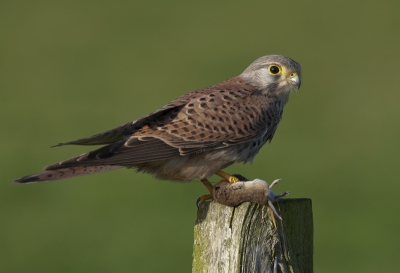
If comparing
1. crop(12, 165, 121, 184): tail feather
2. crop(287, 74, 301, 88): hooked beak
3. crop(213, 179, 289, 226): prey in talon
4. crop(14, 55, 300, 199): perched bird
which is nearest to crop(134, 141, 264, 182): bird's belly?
crop(14, 55, 300, 199): perched bird

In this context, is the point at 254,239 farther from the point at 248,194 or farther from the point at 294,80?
the point at 294,80

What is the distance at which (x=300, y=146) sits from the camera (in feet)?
41.3

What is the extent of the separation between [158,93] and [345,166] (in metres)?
4.06

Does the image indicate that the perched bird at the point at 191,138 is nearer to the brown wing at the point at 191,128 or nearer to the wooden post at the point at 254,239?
the brown wing at the point at 191,128

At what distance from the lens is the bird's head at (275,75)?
658cm

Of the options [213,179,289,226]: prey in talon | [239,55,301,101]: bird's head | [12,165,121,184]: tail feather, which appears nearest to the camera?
[213,179,289,226]: prey in talon

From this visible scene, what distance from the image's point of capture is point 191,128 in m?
5.74

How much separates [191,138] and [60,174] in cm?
102

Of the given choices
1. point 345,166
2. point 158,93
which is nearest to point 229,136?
point 345,166

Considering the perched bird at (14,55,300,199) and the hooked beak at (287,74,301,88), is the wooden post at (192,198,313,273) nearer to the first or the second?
the perched bird at (14,55,300,199)

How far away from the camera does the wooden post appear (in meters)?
4.15

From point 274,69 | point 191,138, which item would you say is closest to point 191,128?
point 191,138

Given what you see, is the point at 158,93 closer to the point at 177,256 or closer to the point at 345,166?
the point at 345,166

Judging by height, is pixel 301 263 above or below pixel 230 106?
below
